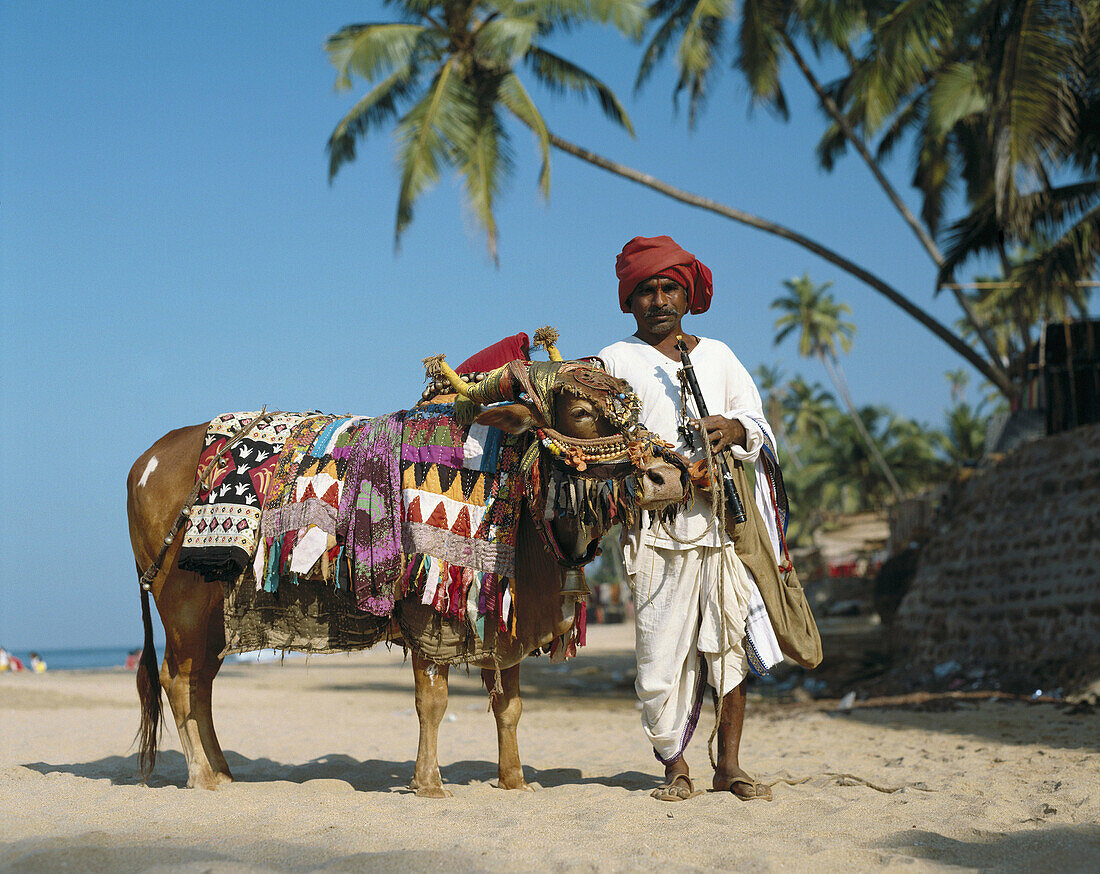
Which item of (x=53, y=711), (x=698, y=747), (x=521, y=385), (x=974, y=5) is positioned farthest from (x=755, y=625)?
(x=974, y=5)

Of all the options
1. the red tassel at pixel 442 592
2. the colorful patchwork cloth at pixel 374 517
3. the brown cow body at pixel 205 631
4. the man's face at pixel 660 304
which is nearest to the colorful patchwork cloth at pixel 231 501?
the brown cow body at pixel 205 631

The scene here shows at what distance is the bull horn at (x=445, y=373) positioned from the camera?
452 centimetres

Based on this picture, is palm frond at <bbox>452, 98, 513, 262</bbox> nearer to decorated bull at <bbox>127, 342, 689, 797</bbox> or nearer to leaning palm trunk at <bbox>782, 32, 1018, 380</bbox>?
leaning palm trunk at <bbox>782, 32, 1018, 380</bbox>

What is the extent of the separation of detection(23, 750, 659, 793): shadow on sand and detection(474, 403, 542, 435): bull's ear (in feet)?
6.47

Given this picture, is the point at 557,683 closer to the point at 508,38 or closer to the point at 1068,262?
the point at 1068,262

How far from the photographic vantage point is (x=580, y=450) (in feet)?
12.9

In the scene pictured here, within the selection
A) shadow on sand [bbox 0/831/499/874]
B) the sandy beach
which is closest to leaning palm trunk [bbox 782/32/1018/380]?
the sandy beach

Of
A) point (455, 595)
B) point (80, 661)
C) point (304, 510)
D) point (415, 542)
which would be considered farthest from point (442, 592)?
point (80, 661)

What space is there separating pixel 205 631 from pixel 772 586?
3.04 metres

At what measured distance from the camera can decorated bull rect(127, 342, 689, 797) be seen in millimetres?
4227

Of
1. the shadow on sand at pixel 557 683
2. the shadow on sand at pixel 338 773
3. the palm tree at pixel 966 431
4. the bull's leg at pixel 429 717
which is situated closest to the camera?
the bull's leg at pixel 429 717

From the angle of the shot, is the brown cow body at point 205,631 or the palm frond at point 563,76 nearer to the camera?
the brown cow body at point 205,631

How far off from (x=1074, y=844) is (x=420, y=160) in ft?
48.5

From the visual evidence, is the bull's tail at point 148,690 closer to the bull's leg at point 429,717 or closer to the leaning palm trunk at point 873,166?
the bull's leg at point 429,717
